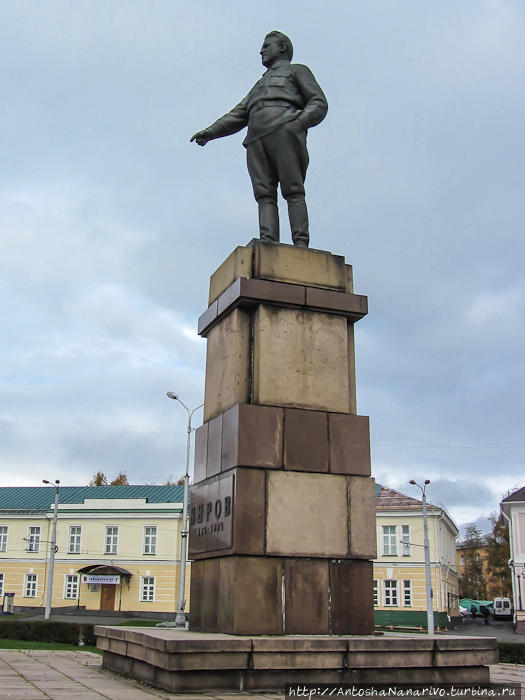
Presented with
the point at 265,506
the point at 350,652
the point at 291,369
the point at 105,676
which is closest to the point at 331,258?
the point at 291,369

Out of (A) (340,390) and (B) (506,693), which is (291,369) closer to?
(A) (340,390)

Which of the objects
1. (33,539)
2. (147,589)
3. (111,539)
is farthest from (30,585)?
(147,589)

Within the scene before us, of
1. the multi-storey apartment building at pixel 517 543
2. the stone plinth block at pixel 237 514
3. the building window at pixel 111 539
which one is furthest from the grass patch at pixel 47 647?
the multi-storey apartment building at pixel 517 543

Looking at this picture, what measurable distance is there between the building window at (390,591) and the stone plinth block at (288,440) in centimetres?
3494

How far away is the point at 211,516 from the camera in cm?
743

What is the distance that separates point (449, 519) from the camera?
47.0 m

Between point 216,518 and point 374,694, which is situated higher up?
point 216,518

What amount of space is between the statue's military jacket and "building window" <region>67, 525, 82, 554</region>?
3473 centimetres

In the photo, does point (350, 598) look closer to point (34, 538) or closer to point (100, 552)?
point (100, 552)

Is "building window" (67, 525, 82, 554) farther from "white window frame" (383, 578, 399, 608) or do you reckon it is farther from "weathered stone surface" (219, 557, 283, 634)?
"weathered stone surface" (219, 557, 283, 634)

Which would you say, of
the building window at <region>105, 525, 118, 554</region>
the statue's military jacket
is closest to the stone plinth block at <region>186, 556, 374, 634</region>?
the statue's military jacket

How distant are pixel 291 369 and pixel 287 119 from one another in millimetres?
3035

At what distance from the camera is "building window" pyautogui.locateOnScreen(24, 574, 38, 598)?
131 feet

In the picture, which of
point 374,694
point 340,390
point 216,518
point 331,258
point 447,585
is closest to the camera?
point 374,694
